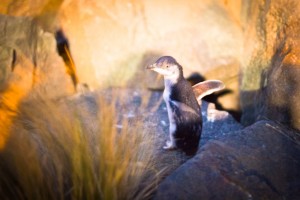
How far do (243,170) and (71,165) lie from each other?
3.60 feet

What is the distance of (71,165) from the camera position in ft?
7.30

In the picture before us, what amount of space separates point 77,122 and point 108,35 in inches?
94.7

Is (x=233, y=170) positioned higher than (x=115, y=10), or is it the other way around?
(x=115, y=10)

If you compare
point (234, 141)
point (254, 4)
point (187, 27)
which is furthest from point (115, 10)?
point (234, 141)

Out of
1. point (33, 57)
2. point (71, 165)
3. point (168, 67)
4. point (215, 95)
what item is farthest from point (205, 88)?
point (33, 57)

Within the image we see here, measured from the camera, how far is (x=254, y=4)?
390 centimetres

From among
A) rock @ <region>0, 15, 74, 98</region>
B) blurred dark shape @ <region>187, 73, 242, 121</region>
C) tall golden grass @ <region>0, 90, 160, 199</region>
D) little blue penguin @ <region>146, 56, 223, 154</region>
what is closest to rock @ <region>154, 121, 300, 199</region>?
tall golden grass @ <region>0, 90, 160, 199</region>

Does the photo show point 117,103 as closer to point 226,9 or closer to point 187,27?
point 187,27

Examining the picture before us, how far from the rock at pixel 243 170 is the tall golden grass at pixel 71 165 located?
0.87 feet

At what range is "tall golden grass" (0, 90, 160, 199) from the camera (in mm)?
2031

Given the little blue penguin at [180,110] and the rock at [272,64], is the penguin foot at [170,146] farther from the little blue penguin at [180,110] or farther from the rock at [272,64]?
the rock at [272,64]

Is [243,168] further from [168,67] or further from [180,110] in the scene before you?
[168,67]

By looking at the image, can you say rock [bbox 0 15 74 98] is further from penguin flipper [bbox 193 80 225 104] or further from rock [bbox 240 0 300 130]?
rock [bbox 240 0 300 130]

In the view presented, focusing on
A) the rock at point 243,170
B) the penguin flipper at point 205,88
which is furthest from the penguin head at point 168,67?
the rock at point 243,170
